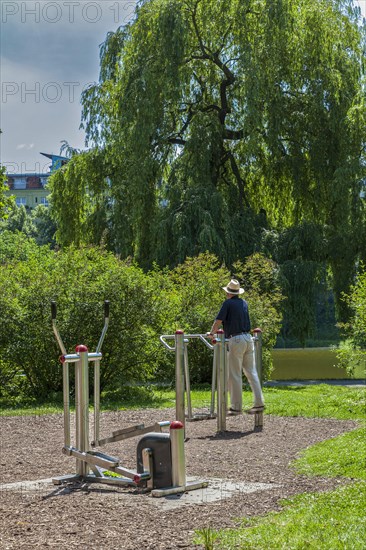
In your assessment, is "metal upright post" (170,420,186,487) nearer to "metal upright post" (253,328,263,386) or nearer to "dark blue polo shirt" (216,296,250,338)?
"dark blue polo shirt" (216,296,250,338)

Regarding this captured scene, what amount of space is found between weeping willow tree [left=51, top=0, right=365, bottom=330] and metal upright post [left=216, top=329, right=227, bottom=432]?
15186 mm

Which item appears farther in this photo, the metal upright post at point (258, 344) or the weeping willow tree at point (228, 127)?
the weeping willow tree at point (228, 127)

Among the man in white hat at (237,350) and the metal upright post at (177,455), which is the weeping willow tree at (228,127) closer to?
the man in white hat at (237,350)

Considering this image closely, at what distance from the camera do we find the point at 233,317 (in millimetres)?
12844

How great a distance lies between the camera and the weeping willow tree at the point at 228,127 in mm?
28422

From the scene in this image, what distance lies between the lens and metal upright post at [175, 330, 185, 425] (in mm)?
10750

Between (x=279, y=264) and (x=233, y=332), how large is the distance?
16.0 meters

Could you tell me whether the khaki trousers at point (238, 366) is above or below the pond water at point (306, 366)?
above

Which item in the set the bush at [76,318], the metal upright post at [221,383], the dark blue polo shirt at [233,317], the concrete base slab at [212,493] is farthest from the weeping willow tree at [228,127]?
the concrete base slab at [212,493]

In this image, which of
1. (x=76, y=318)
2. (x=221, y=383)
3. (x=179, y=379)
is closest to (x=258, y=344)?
(x=221, y=383)

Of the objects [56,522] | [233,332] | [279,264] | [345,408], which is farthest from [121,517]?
[279,264]

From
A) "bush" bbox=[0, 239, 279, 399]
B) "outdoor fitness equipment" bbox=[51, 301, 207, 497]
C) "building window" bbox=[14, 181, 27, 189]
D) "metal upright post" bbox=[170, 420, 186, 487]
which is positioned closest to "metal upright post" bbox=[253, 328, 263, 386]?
"bush" bbox=[0, 239, 279, 399]

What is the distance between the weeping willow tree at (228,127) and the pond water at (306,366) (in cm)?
378

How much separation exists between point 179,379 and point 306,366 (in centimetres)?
2700
